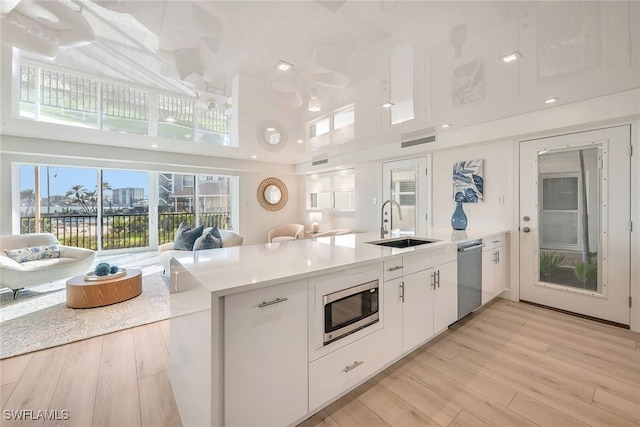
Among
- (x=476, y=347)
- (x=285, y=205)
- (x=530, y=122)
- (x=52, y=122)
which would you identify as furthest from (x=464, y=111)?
(x=52, y=122)

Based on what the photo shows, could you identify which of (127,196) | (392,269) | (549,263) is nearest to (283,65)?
(392,269)

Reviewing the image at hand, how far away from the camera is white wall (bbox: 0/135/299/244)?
4.31 meters

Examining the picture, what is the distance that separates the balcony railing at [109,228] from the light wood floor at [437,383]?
4309 mm

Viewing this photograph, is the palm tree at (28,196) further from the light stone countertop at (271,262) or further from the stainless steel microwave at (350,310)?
the stainless steel microwave at (350,310)

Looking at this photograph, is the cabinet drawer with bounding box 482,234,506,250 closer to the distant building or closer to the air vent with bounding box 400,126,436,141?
the air vent with bounding box 400,126,436,141

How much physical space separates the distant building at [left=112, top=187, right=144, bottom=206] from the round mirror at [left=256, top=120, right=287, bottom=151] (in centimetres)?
450

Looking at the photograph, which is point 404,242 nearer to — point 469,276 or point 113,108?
point 469,276

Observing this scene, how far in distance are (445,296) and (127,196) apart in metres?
6.77

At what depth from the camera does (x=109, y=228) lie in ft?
19.3

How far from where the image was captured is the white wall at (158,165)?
431 cm

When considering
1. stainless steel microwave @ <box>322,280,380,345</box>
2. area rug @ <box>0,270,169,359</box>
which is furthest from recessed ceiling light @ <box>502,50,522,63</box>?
area rug @ <box>0,270,169,359</box>

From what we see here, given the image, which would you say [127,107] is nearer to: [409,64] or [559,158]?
[409,64]

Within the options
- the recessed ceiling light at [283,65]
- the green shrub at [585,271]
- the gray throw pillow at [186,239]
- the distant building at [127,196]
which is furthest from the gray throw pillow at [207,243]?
the green shrub at [585,271]

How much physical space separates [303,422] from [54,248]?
4.75m
